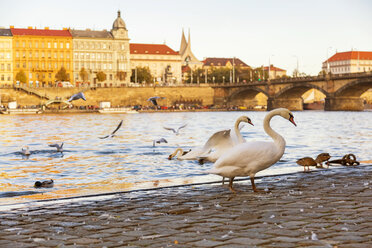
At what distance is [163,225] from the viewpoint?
5.93m

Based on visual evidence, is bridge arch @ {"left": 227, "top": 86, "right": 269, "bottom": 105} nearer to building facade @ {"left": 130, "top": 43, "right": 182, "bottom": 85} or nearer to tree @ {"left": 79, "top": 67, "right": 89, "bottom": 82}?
tree @ {"left": 79, "top": 67, "right": 89, "bottom": 82}

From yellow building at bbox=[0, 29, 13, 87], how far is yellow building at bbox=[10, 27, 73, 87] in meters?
0.81

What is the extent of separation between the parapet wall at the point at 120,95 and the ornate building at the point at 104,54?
1635 cm

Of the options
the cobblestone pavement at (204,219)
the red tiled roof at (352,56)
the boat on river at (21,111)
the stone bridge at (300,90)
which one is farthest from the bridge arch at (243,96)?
the cobblestone pavement at (204,219)

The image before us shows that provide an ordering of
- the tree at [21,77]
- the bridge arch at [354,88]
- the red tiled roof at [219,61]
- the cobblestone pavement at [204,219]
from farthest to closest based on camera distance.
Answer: the red tiled roof at [219,61] → the tree at [21,77] → the bridge arch at [354,88] → the cobblestone pavement at [204,219]

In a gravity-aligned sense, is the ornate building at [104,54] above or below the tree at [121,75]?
above

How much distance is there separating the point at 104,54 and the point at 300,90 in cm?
4822

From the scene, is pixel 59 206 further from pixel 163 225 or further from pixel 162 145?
pixel 162 145

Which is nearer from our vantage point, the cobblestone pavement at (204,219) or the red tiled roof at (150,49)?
the cobblestone pavement at (204,219)

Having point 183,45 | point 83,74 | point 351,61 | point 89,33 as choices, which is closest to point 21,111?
point 83,74

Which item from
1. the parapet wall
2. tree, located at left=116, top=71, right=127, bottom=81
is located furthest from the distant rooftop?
the parapet wall

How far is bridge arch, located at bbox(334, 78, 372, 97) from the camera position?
256ft

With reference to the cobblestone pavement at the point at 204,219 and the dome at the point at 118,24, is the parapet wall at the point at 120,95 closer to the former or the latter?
the dome at the point at 118,24

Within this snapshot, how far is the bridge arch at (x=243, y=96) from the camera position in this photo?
108 meters
